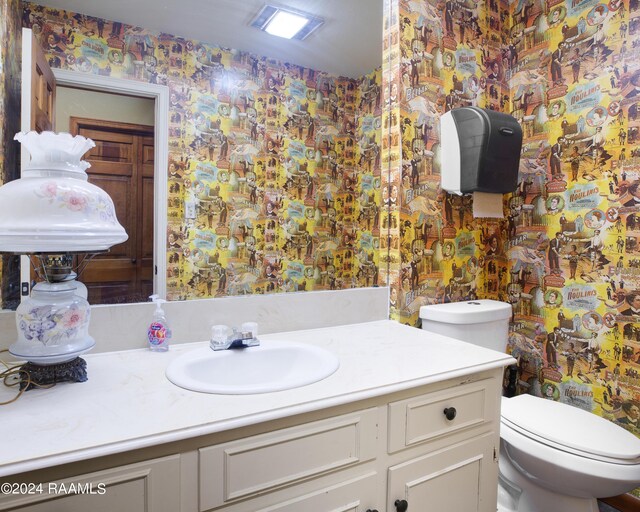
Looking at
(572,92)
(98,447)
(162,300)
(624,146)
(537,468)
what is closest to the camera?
(98,447)

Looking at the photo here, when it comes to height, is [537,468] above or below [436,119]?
below

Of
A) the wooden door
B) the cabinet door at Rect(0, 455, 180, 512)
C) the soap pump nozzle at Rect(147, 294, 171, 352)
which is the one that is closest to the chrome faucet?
the soap pump nozzle at Rect(147, 294, 171, 352)

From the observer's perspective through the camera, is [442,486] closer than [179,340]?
Yes

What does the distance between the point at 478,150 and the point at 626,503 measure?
1.58 meters

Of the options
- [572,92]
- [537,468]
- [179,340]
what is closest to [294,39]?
[179,340]

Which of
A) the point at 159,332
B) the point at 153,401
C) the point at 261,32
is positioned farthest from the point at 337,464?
the point at 261,32

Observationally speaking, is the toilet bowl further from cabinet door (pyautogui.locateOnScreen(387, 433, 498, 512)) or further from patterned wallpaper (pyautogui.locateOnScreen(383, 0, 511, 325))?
patterned wallpaper (pyautogui.locateOnScreen(383, 0, 511, 325))

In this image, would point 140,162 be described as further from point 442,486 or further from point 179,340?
point 442,486

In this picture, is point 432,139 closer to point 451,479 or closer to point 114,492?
point 451,479

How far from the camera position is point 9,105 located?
3.40 feet

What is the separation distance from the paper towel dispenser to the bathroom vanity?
812 mm

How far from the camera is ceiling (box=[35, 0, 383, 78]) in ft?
3.84

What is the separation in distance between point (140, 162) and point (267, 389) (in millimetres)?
786

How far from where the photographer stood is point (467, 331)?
65.2 inches
